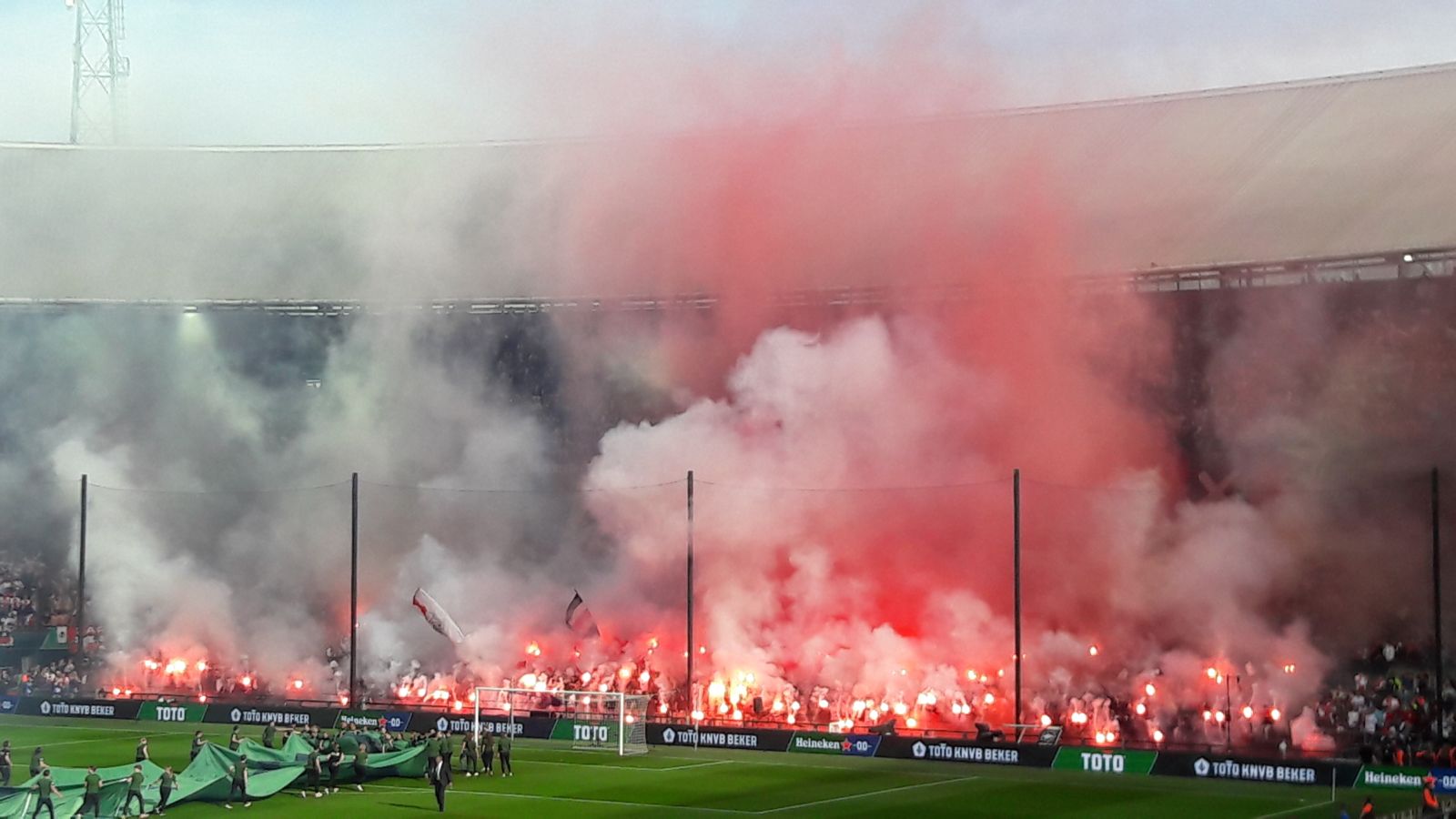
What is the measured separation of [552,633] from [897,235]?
17.8 metres

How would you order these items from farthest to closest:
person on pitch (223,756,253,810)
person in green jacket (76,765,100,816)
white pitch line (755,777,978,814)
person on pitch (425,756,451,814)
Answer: person on pitch (223,756,253,810) < white pitch line (755,777,978,814) < person on pitch (425,756,451,814) < person in green jacket (76,765,100,816)

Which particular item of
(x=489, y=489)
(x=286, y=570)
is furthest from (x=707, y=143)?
(x=286, y=570)

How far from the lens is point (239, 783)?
34.0 meters

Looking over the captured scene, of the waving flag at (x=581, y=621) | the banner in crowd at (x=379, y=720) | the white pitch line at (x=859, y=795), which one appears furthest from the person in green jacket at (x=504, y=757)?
the waving flag at (x=581, y=621)

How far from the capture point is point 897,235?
5912cm

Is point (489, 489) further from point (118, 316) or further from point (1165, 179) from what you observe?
point (1165, 179)

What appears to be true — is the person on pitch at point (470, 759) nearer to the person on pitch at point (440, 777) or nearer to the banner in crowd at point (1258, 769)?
the person on pitch at point (440, 777)

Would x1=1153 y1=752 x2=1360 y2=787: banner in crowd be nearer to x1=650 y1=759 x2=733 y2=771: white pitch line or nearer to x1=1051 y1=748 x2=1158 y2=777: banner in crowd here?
x1=1051 y1=748 x2=1158 y2=777: banner in crowd

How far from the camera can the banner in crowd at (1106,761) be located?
38.9 m

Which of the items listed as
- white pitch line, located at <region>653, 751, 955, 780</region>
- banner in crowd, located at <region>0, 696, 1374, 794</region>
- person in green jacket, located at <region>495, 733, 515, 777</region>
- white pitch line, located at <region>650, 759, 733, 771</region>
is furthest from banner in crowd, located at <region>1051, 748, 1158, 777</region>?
person in green jacket, located at <region>495, 733, 515, 777</region>

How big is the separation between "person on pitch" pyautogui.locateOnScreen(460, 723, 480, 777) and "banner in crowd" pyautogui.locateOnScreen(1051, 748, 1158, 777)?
13448 mm

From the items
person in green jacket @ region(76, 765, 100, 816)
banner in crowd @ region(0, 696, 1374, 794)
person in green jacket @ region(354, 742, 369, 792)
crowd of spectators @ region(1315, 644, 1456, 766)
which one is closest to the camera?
person in green jacket @ region(76, 765, 100, 816)

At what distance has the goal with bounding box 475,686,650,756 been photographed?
147 feet

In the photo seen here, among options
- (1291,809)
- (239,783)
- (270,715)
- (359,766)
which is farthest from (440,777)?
(270,715)
